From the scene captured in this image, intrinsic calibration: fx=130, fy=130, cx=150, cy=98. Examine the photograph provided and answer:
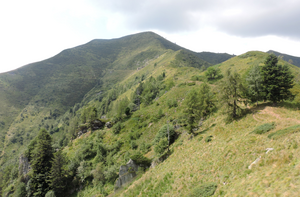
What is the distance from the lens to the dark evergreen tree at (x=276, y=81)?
2534cm

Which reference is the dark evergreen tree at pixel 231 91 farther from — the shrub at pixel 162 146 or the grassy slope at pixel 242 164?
the shrub at pixel 162 146

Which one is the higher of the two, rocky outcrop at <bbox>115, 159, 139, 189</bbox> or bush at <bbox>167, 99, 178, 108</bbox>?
bush at <bbox>167, 99, 178, 108</bbox>

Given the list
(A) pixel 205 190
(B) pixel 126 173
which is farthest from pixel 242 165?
(B) pixel 126 173

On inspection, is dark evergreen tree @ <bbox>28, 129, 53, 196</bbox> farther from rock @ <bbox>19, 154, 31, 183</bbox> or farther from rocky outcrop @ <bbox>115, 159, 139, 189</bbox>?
rocky outcrop @ <bbox>115, 159, 139, 189</bbox>

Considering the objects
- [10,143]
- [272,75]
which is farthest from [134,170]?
[10,143]

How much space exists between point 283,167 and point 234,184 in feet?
14.2

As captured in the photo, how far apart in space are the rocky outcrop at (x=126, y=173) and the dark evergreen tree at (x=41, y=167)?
82.9ft

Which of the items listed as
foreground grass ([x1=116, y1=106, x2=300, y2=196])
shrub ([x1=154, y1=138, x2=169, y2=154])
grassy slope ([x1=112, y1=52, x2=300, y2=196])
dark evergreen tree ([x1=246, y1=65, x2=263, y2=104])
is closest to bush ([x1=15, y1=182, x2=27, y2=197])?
foreground grass ([x1=116, y1=106, x2=300, y2=196])

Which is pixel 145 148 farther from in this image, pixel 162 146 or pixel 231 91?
pixel 231 91

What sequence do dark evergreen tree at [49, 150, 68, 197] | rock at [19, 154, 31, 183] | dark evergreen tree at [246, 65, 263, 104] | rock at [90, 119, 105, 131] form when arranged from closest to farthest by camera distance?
dark evergreen tree at [246, 65, 263, 104] → dark evergreen tree at [49, 150, 68, 197] → rock at [19, 154, 31, 183] → rock at [90, 119, 105, 131]

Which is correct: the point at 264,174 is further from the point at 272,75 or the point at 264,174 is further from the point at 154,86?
the point at 154,86

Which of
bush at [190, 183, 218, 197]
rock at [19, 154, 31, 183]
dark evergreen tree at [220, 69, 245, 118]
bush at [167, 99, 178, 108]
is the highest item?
dark evergreen tree at [220, 69, 245, 118]

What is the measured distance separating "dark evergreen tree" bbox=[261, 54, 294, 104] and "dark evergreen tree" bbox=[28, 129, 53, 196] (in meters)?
61.5

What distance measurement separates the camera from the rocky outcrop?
30141 mm
